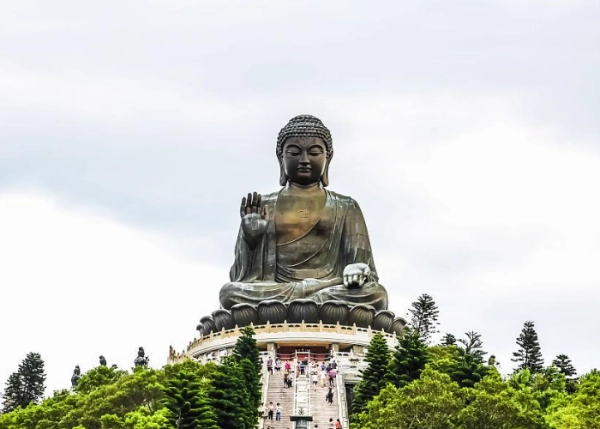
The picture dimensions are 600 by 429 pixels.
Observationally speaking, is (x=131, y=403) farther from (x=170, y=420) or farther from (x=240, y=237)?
(x=240, y=237)

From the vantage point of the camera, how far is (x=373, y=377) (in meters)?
27.5

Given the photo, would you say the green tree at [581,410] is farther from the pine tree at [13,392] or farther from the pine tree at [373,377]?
the pine tree at [13,392]

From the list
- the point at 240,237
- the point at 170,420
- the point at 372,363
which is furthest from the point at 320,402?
the point at 240,237

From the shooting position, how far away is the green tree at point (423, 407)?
70.2ft

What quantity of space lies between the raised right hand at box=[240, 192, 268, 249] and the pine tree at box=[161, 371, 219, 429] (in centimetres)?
1693

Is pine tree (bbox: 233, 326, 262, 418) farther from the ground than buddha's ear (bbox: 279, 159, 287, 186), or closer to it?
closer to it

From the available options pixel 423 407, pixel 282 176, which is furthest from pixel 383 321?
pixel 423 407

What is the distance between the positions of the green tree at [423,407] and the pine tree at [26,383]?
23.4 m

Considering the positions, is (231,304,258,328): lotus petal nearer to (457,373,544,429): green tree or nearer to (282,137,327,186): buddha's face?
(282,137,327,186): buddha's face

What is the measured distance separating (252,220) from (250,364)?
12.3m

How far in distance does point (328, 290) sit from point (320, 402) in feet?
31.8

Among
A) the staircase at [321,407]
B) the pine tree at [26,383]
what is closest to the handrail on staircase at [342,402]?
the staircase at [321,407]

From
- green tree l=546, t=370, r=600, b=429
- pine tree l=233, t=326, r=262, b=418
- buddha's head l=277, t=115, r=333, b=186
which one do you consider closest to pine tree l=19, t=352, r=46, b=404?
buddha's head l=277, t=115, r=333, b=186

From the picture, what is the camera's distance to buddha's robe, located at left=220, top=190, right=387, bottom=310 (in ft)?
126
